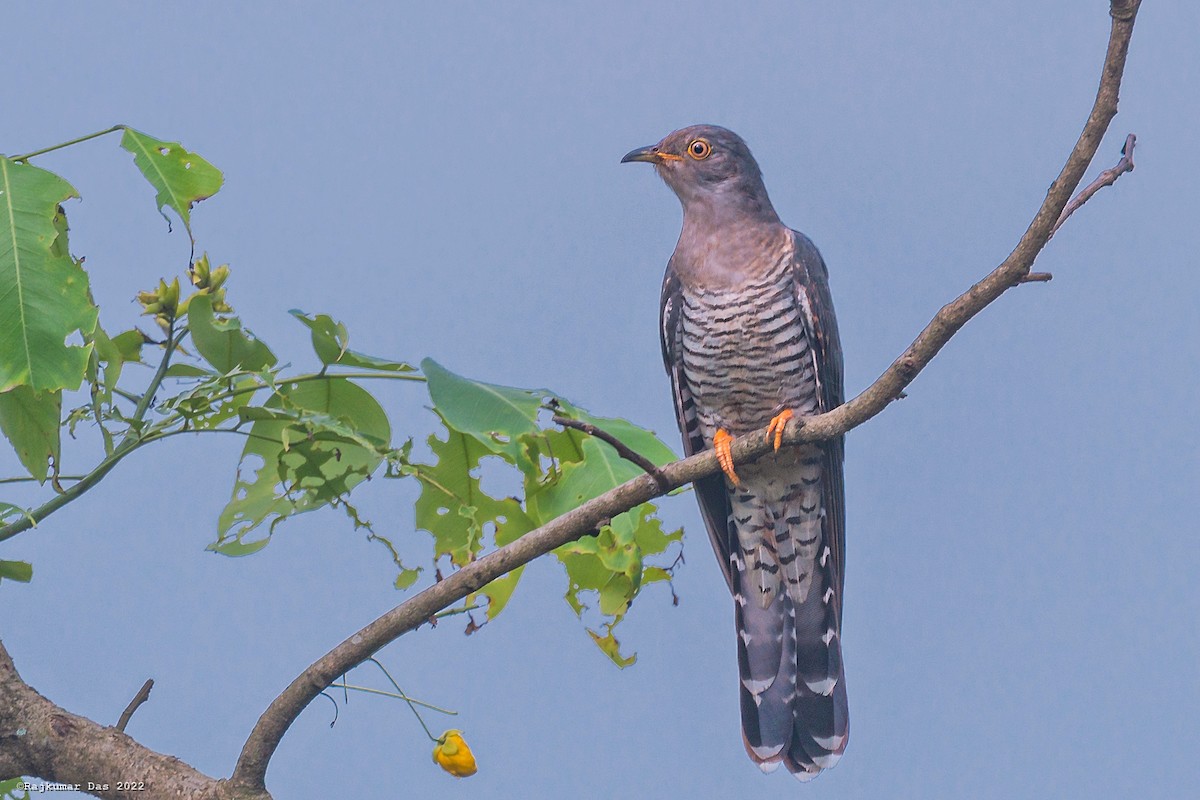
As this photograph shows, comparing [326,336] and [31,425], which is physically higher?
[326,336]

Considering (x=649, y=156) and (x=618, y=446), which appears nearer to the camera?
(x=618, y=446)

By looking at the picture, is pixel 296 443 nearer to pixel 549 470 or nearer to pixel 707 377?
pixel 549 470

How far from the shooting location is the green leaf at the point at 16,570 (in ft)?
5.68

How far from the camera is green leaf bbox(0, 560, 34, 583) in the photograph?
1731 mm

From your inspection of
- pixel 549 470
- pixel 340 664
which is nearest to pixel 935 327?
pixel 549 470

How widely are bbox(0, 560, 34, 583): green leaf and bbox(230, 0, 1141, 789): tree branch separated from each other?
17.1 inches

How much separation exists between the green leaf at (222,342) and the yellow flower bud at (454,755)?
63 cm

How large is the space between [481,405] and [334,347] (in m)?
0.26

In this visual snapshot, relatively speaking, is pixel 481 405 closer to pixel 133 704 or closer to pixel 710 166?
pixel 133 704

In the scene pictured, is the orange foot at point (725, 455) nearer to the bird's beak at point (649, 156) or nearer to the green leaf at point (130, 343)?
the bird's beak at point (649, 156)

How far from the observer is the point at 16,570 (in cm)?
174

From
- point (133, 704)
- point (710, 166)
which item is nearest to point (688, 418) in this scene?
point (710, 166)

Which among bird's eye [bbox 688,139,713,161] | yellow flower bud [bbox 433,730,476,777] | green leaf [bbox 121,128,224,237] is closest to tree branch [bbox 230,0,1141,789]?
yellow flower bud [bbox 433,730,476,777]

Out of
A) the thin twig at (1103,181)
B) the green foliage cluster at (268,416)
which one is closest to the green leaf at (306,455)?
the green foliage cluster at (268,416)
